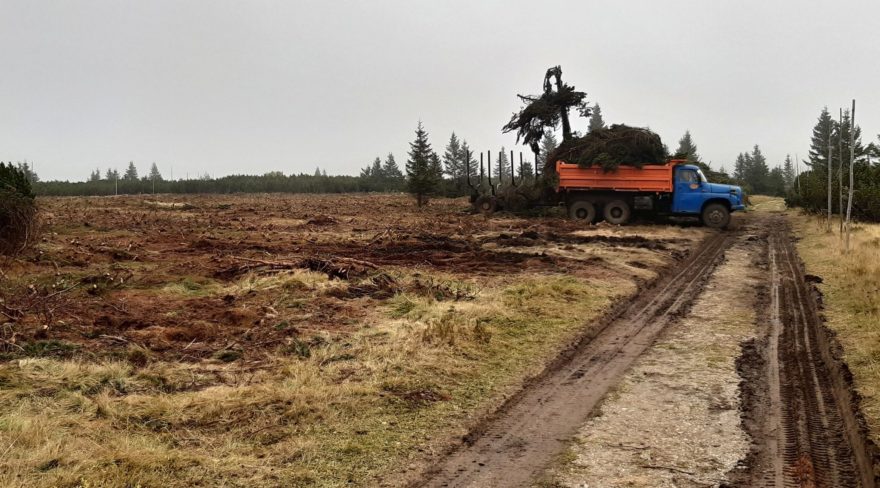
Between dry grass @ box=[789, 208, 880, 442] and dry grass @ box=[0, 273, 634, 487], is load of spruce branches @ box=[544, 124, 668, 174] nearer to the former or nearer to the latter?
dry grass @ box=[789, 208, 880, 442]

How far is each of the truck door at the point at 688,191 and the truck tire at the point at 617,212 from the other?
6.54ft

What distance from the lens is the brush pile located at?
A: 12.4 meters

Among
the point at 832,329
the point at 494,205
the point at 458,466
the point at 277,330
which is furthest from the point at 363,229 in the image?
the point at 458,466

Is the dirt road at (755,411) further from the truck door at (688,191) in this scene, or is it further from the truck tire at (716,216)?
the truck door at (688,191)

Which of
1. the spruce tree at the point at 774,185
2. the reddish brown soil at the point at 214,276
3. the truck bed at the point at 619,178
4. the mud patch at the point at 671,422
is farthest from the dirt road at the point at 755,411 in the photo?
the spruce tree at the point at 774,185

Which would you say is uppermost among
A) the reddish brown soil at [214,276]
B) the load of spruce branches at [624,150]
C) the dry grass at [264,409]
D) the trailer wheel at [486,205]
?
the load of spruce branches at [624,150]

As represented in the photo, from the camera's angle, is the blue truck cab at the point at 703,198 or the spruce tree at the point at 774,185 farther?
the spruce tree at the point at 774,185

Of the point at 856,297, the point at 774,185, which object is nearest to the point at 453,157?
the point at 774,185

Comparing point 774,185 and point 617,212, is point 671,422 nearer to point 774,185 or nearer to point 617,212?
point 617,212

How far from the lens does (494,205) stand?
29.1 meters

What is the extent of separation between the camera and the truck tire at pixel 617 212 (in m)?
24.3

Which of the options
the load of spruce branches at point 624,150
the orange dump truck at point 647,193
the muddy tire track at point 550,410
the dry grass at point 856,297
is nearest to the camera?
the muddy tire track at point 550,410

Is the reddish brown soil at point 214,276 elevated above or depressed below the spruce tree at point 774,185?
below

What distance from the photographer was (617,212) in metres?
24.6
